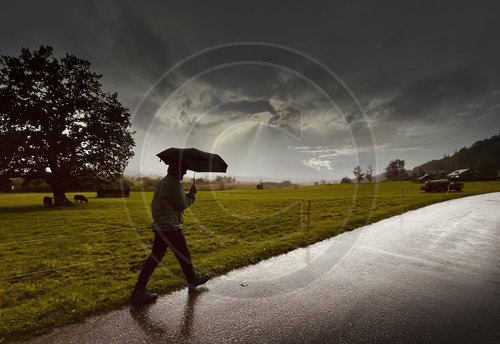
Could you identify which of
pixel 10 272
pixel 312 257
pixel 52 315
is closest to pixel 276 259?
pixel 312 257

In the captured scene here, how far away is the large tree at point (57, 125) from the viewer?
66.9 feet

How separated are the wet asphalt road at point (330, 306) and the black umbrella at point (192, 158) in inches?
96.9

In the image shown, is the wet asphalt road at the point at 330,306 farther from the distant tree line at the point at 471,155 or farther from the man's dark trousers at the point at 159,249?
the distant tree line at the point at 471,155

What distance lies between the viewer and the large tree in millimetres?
20391

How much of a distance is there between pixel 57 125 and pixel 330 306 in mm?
29411

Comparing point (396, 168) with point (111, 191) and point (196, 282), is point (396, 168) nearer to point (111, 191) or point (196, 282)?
point (111, 191)

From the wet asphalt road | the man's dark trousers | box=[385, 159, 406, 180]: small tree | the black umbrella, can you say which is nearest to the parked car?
the wet asphalt road

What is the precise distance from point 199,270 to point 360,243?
575 cm

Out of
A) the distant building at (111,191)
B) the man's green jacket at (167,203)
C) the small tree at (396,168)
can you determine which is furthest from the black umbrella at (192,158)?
the small tree at (396,168)

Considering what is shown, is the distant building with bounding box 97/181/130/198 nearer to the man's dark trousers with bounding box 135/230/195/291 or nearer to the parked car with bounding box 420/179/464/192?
the man's dark trousers with bounding box 135/230/195/291

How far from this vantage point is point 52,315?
346 cm

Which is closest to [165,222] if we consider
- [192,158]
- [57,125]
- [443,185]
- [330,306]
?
[192,158]

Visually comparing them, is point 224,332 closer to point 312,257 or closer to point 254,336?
point 254,336

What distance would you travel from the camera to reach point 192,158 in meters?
4.04
